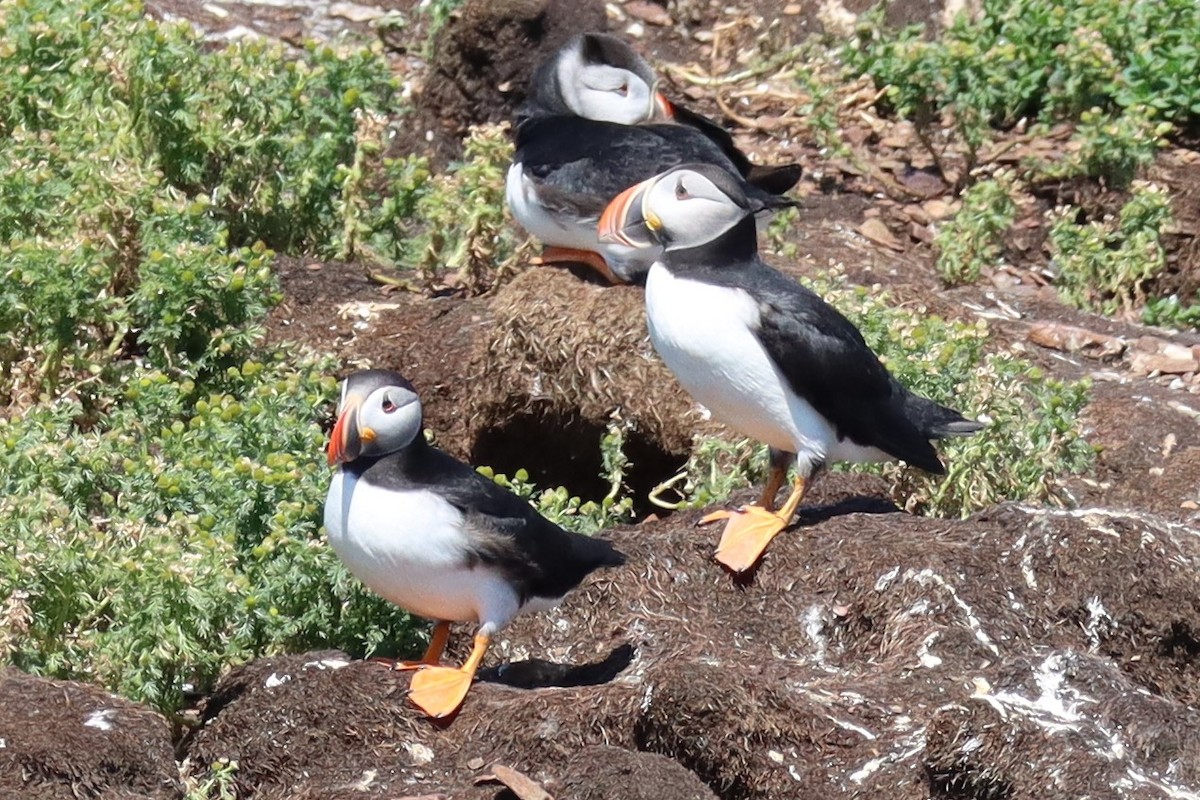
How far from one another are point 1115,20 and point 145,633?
697 centimetres

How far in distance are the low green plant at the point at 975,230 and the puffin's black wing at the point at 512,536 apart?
167 inches

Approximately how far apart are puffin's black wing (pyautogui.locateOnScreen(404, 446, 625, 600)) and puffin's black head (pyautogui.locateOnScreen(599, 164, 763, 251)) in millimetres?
964

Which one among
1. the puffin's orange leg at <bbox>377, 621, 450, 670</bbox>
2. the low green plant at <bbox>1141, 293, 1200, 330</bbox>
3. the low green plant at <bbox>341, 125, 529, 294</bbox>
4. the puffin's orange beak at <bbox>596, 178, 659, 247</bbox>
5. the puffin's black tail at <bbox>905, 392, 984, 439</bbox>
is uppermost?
the puffin's orange beak at <bbox>596, 178, 659, 247</bbox>

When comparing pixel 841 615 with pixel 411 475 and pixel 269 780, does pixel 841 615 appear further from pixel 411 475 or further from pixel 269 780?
pixel 269 780

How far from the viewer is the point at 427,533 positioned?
15.7 feet

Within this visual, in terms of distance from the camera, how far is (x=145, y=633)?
504 cm

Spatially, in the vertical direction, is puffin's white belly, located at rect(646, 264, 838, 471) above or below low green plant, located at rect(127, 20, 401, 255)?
above

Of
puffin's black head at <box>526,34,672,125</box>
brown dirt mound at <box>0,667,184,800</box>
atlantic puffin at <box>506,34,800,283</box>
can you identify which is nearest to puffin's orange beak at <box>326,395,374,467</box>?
brown dirt mound at <box>0,667,184,800</box>

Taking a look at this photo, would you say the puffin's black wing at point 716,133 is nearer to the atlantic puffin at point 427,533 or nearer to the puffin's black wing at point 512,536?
the puffin's black wing at point 512,536

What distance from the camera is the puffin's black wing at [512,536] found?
487 cm

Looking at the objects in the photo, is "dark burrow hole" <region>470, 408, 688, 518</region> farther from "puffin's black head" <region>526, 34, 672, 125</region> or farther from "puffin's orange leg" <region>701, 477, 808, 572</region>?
"puffin's orange leg" <region>701, 477, 808, 572</region>

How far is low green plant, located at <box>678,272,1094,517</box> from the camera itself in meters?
6.32

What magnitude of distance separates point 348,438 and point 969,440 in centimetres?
246

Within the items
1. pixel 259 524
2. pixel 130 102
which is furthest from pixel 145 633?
pixel 130 102
